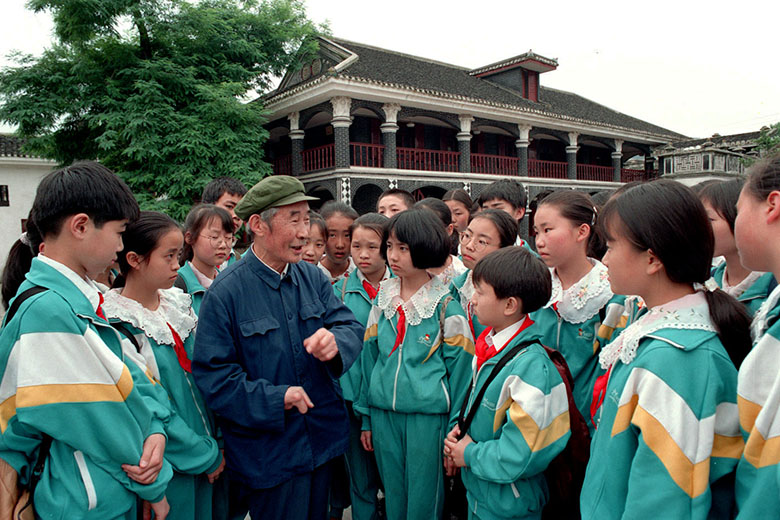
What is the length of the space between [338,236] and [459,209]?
140 centimetres

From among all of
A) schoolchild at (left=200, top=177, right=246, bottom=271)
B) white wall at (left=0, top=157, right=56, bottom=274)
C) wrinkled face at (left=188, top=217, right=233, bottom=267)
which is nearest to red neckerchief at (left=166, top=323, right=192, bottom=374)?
wrinkled face at (left=188, top=217, right=233, bottom=267)

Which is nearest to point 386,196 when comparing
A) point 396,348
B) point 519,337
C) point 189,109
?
point 396,348

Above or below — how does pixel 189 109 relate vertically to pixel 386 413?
above

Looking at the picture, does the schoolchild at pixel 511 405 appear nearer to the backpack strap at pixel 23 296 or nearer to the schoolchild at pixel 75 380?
the schoolchild at pixel 75 380

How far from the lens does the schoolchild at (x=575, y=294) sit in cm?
220

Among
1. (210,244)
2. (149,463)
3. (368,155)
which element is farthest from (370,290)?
(368,155)

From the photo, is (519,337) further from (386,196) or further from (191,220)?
(386,196)

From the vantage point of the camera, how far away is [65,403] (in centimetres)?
141

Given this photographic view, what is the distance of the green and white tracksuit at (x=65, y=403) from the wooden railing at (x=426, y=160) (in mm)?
13510

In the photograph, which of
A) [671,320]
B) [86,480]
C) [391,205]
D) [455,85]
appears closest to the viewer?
[671,320]

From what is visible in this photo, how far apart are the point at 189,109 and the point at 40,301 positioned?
1211 cm

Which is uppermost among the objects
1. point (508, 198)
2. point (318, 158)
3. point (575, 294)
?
point (318, 158)

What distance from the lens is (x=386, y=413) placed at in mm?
2404

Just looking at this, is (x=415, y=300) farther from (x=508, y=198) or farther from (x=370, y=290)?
(x=508, y=198)
